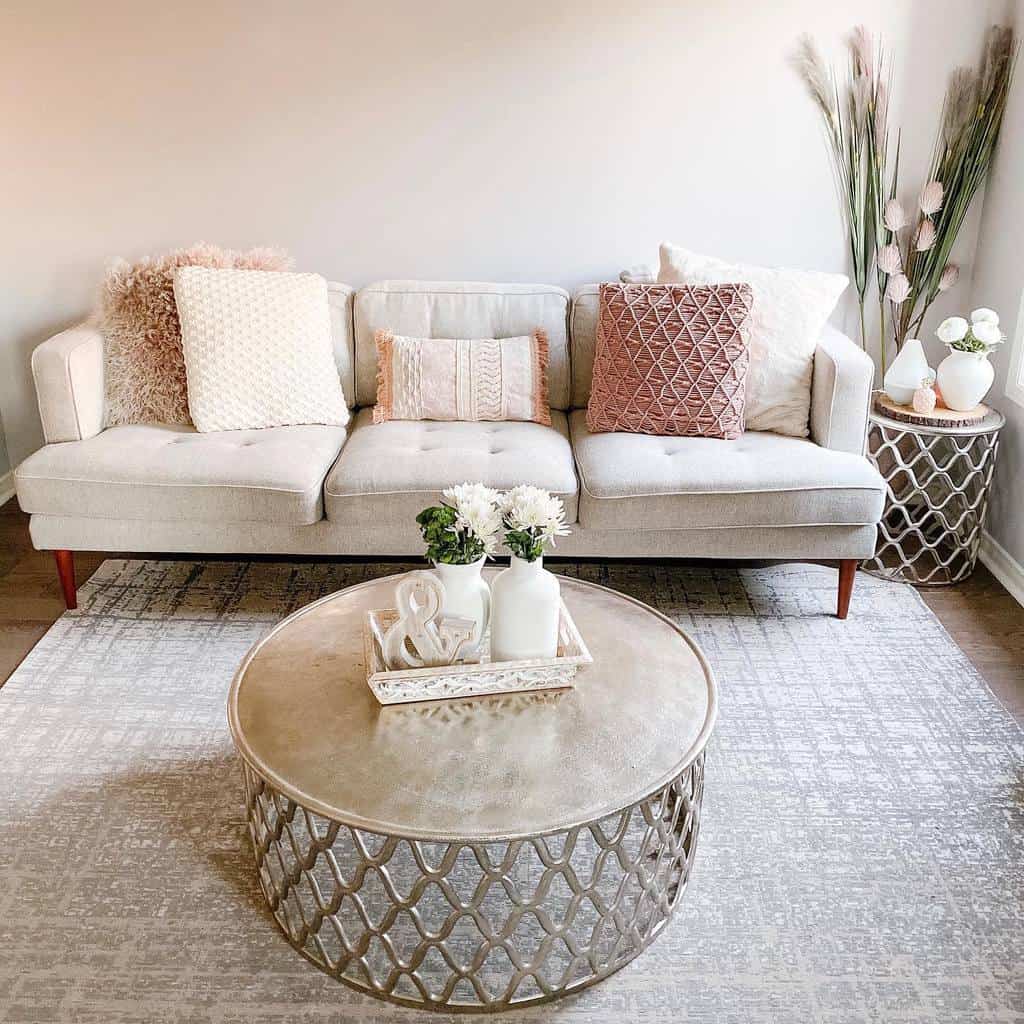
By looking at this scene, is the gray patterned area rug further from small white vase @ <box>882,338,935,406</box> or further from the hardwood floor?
small white vase @ <box>882,338,935,406</box>

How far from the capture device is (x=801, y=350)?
3.12 metres

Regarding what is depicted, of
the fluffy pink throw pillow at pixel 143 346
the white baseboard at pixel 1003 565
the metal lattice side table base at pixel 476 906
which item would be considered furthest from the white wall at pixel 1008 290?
the fluffy pink throw pillow at pixel 143 346

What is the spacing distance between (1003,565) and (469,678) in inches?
86.0

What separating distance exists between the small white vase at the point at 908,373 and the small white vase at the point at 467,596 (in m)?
1.97

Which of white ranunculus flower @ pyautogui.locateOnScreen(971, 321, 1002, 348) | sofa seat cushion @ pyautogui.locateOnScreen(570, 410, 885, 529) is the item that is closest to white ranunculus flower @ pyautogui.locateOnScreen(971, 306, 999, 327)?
white ranunculus flower @ pyautogui.locateOnScreen(971, 321, 1002, 348)

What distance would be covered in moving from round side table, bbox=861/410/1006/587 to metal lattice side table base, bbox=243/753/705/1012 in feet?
5.24

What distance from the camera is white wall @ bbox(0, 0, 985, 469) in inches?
132

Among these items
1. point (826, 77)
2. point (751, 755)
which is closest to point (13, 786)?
point (751, 755)

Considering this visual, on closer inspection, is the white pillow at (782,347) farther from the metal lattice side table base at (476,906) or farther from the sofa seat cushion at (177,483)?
the metal lattice side table base at (476,906)

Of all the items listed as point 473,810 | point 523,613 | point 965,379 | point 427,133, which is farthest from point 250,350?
point 965,379

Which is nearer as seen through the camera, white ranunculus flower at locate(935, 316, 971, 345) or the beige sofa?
the beige sofa

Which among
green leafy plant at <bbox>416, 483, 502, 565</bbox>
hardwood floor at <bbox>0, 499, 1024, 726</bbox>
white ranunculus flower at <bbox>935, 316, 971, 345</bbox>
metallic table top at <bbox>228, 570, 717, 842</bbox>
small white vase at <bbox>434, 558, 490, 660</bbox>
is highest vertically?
white ranunculus flower at <bbox>935, 316, 971, 345</bbox>

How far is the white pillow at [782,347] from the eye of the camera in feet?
10.2

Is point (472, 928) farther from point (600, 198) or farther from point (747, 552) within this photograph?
point (600, 198)
